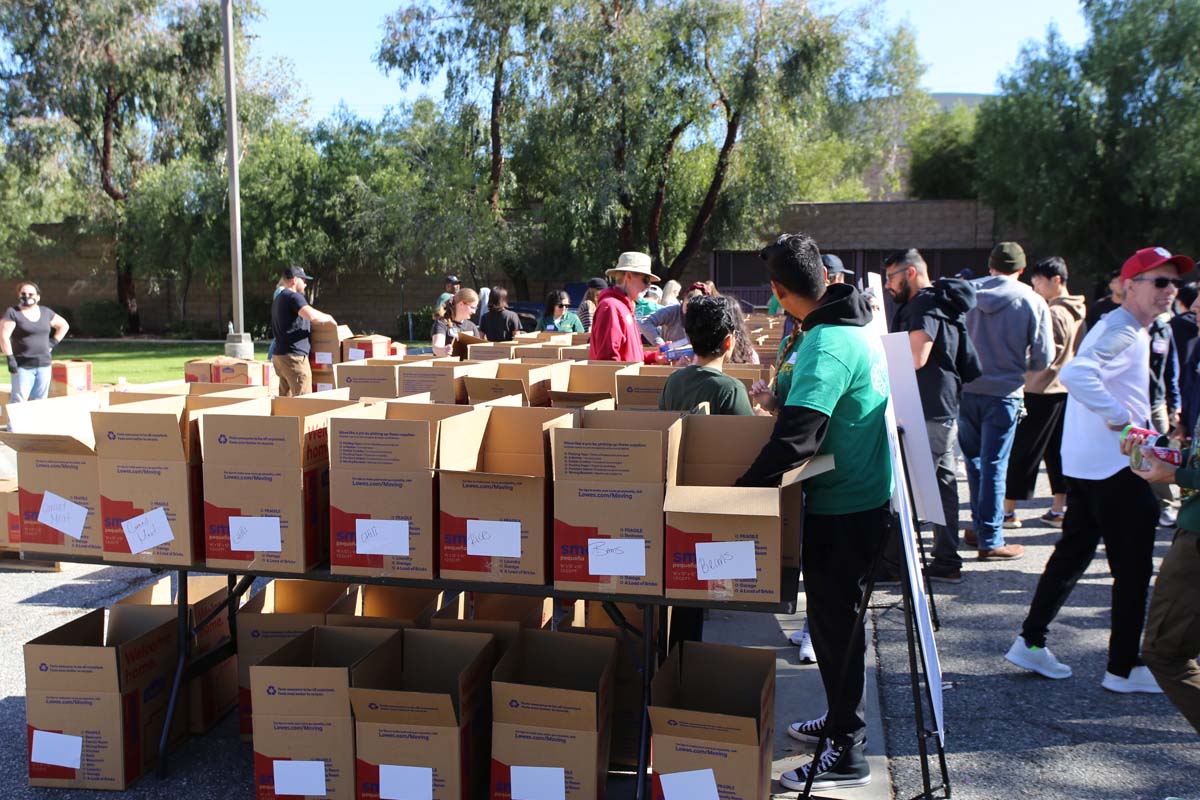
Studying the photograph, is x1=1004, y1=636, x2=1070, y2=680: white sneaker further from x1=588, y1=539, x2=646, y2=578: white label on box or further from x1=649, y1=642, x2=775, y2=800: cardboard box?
x1=588, y1=539, x2=646, y2=578: white label on box

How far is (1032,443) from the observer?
704 cm

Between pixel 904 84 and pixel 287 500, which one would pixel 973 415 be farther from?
pixel 904 84

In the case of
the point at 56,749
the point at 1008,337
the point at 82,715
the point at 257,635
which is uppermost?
the point at 1008,337

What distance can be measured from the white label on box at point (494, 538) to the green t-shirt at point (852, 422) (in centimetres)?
99

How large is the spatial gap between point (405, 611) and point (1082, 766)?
9.14 ft

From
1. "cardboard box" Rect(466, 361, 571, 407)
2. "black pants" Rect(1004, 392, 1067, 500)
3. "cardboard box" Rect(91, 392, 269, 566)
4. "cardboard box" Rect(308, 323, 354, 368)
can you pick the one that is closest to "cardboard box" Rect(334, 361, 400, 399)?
"cardboard box" Rect(466, 361, 571, 407)

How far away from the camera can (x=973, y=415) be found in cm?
624

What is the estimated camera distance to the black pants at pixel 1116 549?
391cm

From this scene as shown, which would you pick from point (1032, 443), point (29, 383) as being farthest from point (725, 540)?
point (29, 383)

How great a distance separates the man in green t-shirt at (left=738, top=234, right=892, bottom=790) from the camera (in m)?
3.09

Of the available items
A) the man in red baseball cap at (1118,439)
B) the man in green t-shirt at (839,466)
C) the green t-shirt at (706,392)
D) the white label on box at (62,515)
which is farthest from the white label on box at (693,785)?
the white label on box at (62,515)

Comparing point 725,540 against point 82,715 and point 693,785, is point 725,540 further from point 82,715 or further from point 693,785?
point 82,715

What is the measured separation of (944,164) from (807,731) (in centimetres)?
3559

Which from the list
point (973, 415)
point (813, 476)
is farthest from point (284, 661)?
point (973, 415)
